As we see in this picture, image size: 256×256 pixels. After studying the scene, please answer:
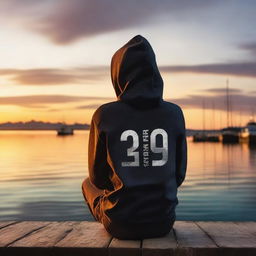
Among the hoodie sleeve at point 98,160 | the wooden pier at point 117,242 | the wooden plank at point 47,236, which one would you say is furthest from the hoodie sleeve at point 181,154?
the wooden plank at point 47,236

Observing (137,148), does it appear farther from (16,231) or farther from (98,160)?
(16,231)

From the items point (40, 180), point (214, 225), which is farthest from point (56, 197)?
point (214, 225)

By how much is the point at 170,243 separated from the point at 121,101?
128 centimetres

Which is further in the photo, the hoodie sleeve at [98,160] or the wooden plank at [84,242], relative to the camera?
the hoodie sleeve at [98,160]

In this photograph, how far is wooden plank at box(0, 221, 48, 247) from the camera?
4156mm

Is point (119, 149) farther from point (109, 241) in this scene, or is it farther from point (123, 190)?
point (109, 241)

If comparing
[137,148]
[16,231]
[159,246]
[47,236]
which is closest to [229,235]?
[159,246]

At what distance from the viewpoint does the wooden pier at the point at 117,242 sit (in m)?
3.87

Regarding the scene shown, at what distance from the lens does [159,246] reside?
391 cm

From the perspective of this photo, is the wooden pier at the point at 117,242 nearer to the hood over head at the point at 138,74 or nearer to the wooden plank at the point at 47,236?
the wooden plank at the point at 47,236

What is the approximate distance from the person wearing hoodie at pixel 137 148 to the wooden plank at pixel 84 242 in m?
0.14

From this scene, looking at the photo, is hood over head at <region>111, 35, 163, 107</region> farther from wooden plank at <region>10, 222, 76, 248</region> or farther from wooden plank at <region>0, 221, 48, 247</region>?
wooden plank at <region>0, 221, 48, 247</region>

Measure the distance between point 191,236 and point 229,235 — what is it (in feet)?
1.11
